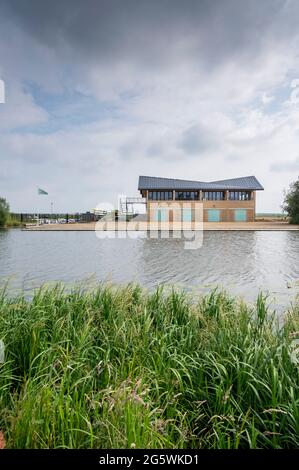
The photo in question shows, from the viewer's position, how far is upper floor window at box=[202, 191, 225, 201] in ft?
117

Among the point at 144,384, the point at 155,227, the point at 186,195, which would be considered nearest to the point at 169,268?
the point at 144,384

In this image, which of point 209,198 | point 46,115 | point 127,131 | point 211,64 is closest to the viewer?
point 211,64

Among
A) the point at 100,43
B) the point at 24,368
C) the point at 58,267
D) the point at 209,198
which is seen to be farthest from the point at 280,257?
the point at 209,198

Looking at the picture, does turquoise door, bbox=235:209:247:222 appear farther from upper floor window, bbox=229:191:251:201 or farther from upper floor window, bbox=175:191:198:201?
upper floor window, bbox=175:191:198:201

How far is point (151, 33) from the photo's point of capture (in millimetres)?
4012

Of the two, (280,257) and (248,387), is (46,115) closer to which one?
(248,387)

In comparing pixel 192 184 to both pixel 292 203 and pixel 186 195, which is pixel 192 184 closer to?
pixel 186 195

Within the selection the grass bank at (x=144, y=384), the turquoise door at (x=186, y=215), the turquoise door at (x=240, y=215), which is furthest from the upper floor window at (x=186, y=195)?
the grass bank at (x=144, y=384)

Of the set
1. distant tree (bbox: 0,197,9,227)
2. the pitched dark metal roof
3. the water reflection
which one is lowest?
the water reflection

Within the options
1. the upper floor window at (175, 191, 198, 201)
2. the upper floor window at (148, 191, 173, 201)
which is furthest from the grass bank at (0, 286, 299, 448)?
the upper floor window at (175, 191, 198, 201)

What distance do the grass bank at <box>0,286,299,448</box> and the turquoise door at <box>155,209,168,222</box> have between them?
98.0ft

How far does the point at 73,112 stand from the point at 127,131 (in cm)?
379

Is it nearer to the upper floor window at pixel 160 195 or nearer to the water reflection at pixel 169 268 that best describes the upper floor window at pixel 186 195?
the upper floor window at pixel 160 195

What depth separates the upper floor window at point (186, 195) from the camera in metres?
35.3
